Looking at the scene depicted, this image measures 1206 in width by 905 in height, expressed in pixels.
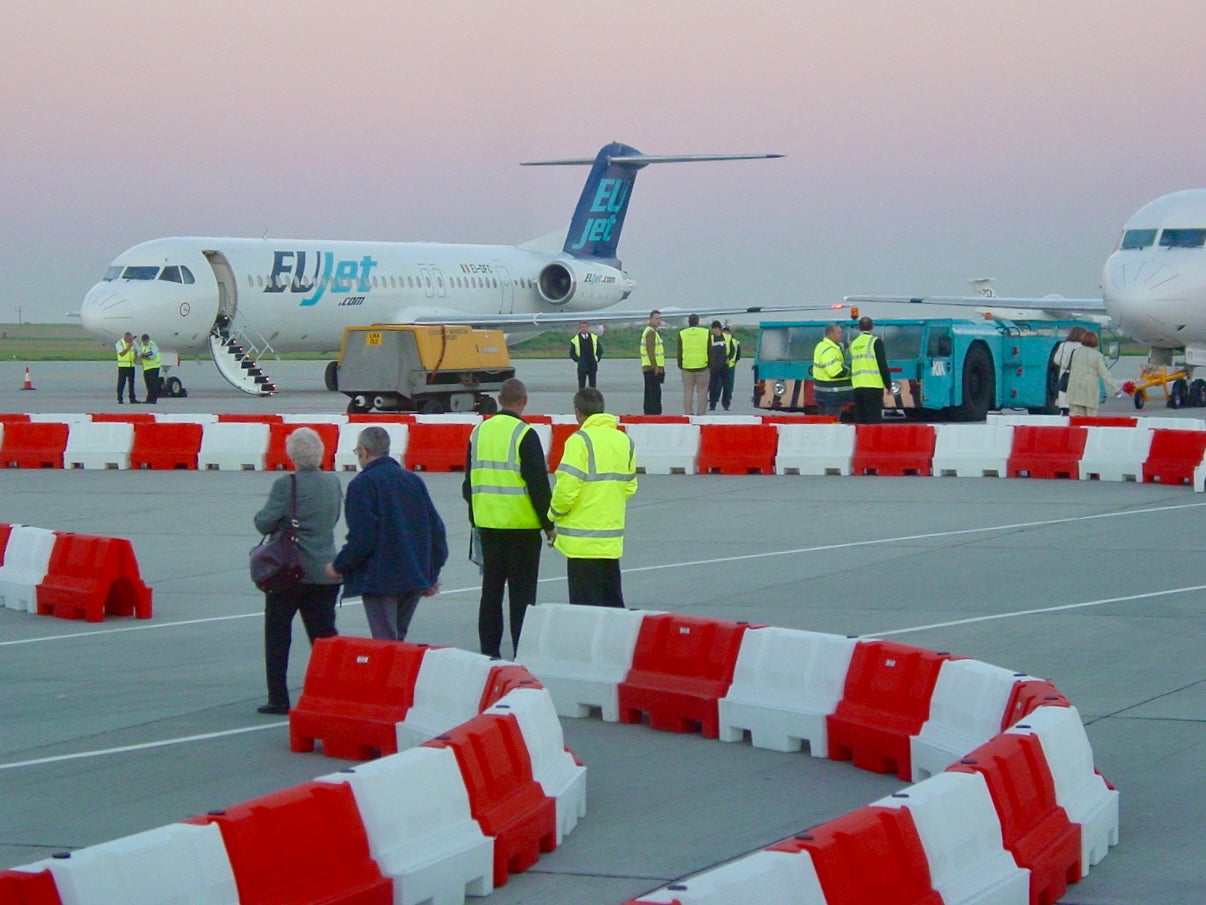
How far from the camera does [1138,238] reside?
96.4 feet

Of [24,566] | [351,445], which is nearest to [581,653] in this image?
[24,566]

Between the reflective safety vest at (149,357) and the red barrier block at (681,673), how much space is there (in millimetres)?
29303

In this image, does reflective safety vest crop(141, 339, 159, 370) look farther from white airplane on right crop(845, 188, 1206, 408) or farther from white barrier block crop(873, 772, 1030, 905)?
white barrier block crop(873, 772, 1030, 905)

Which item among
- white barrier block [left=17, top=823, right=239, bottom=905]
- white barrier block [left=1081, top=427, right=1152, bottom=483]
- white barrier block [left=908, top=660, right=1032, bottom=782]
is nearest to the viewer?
white barrier block [left=17, top=823, right=239, bottom=905]

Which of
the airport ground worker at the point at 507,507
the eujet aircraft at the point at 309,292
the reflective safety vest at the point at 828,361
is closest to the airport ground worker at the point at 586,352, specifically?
the eujet aircraft at the point at 309,292

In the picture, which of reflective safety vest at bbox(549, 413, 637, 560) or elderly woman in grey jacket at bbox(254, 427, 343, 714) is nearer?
elderly woman in grey jacket at bbox(254, 427, 343, 714)

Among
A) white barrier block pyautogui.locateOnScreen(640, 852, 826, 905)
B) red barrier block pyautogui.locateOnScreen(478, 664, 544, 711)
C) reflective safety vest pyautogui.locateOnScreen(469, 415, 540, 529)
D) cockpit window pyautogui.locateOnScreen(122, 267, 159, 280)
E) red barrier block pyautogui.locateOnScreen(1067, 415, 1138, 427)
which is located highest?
cockpit window pyautogui.locateOnScreen(122, 267, 159, 280)

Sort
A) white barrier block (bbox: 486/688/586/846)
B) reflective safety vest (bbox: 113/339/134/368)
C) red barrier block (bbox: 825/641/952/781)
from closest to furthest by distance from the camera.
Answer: white barrier block (bbox: 486/688/586/846)
red barrier block (bbox: 825/641/952/781)
reflective safety vest (bbox: 113/339/134/368)

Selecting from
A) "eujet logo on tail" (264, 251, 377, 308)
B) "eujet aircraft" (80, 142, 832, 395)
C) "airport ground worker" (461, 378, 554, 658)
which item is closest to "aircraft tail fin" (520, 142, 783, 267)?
"eujet aircraft" (80, 142, 832, 395)

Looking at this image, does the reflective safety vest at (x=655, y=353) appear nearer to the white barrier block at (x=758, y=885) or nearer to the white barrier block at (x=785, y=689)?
the white barrier block at (x=785, y=689)

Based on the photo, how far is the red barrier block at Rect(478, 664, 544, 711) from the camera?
7.56 metres

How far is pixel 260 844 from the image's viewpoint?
17.5 ft

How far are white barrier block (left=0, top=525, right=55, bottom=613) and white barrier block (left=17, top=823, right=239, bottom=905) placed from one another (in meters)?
8.28

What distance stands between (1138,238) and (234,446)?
15.4m
